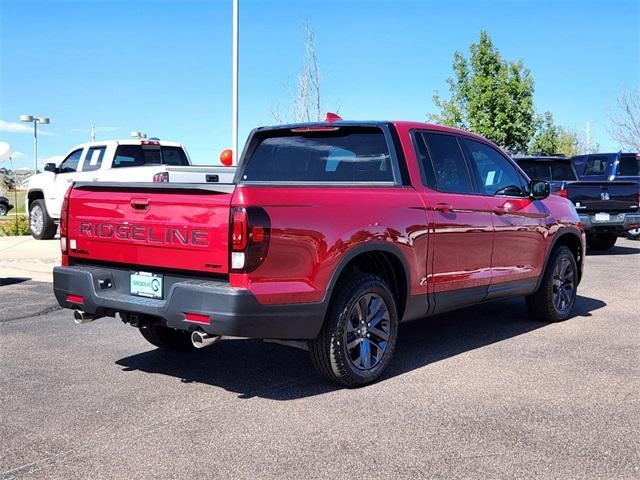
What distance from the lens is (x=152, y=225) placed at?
14.7 feet

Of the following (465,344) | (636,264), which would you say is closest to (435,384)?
(465,344)

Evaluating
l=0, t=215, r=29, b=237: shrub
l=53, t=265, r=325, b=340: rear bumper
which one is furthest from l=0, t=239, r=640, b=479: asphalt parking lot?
l=0, t=215, r=29, b=237: shrub

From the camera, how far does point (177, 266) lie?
4363 millimetres

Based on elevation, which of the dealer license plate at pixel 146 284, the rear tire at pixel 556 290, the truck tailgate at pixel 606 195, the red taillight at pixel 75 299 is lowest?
the rear tire at pixel 556 290

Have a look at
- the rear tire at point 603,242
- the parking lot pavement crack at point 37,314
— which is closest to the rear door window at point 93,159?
the parking lot pavement crack at point 37,314

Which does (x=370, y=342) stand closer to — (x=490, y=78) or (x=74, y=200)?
(x=74, y=200)

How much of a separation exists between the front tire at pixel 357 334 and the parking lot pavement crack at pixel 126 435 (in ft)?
1.35

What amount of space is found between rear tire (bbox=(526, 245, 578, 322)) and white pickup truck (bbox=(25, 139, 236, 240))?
23.0ft

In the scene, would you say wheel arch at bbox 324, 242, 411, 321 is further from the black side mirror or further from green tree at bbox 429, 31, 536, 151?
green tree at bbox 429, 31, 536, 151

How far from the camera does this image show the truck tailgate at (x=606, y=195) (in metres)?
13.6

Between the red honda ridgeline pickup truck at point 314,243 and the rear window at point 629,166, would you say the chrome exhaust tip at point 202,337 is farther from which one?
the rear window at point 629,166

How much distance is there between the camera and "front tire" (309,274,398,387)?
4641mm

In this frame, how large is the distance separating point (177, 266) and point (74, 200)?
1.17 m

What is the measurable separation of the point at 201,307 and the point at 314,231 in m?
0.83
